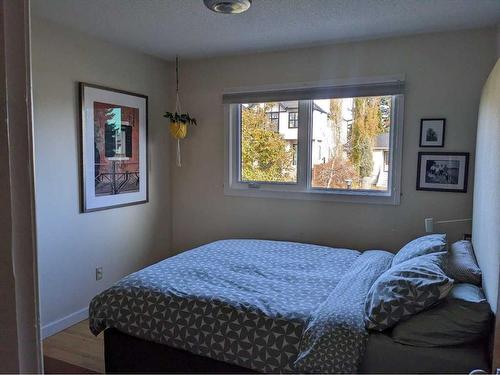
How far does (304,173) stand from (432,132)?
1.11 m

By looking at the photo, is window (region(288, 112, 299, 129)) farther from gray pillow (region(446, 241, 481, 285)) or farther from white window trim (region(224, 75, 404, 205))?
gray pillow (region(446, 241, 481, 285))

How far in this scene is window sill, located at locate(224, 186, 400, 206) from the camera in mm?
3166

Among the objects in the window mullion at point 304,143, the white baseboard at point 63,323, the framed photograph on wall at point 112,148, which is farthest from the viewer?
the window mullion at point 304,143

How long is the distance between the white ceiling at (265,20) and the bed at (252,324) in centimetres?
168

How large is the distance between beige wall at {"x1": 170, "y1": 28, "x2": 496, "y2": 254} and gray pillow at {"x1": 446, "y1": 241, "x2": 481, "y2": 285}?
0.74 m

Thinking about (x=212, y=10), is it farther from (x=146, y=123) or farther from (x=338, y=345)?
(x=338, y=345)

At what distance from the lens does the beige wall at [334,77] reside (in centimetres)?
288

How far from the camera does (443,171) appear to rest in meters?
2.94

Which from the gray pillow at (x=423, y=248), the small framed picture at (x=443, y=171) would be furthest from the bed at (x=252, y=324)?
the small framed picture at (x=443, y=171)

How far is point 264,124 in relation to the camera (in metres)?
3.65

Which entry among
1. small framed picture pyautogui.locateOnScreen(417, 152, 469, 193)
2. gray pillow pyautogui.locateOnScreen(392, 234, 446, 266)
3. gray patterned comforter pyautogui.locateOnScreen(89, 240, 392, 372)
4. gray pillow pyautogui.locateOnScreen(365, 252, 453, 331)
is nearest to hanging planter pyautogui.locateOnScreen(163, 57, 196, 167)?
gray patterned comforter pyautogui.locateOnScreen(89, 240, 392, 372)

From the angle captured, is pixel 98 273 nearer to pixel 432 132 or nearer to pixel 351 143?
pixel 351 143

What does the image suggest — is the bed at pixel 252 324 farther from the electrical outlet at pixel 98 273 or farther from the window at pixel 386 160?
the electrical outlet at pixel 98 273

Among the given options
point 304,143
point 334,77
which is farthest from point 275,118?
point 334,77
